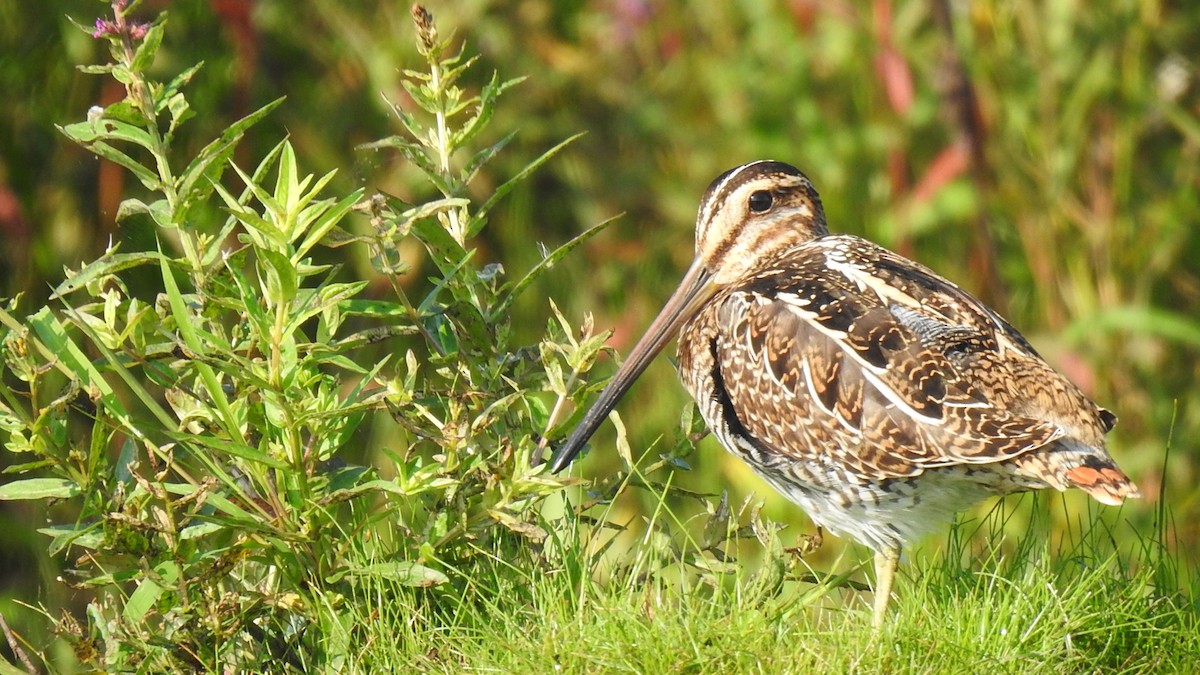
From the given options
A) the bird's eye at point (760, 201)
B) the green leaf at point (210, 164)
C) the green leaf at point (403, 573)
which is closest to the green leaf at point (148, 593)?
the green leaf at point (403, 573)

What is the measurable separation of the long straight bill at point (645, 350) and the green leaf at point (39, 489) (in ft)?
2.67

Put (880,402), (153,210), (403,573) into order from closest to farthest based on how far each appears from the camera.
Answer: (153,210) < (403,573) < (880,402)

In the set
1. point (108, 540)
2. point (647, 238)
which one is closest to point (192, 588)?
point (108, 540)

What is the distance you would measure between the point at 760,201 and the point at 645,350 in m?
0.52

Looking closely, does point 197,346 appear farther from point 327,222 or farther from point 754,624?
point 754,624

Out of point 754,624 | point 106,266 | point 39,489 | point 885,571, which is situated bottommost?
point 885,571

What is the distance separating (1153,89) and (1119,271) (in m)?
0.62

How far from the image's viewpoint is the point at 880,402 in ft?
9.83

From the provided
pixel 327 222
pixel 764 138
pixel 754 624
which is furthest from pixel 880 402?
pixel 764 138

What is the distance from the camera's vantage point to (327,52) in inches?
215

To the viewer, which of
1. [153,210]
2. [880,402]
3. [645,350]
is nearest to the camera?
[153,210]

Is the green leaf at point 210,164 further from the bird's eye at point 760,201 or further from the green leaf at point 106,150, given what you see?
the bird's eye at point 760,201

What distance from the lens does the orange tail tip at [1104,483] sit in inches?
108

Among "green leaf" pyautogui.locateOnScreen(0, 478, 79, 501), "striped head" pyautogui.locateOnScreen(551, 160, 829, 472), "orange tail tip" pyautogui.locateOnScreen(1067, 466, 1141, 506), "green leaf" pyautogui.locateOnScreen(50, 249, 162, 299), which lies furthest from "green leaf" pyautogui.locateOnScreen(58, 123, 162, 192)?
"orange tail tip" pyautogui.locateOnScreen(1067, 466, 1141, 506)
